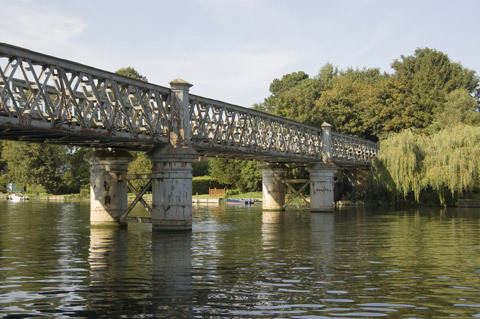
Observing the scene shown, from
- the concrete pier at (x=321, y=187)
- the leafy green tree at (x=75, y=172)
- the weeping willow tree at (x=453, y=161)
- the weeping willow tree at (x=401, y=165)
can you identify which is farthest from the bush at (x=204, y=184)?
the weeping willow tree at (x=453, y=161)

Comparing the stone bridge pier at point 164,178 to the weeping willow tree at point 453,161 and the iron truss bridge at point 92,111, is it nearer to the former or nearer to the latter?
the iron truss bridge at point 92,111

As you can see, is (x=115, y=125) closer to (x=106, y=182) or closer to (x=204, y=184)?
(x=106, y=182)

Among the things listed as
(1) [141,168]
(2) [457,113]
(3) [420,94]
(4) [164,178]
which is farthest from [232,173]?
(4) [164,178]

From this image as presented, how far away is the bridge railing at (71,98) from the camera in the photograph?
24.0 meters

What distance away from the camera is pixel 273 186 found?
63188 millimetres

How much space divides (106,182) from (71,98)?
10.7 meters

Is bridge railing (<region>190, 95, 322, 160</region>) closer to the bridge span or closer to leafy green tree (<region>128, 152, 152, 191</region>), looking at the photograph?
the bridge span

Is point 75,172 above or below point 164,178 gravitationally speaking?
above

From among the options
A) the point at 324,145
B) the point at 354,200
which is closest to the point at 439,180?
the point at 324,145

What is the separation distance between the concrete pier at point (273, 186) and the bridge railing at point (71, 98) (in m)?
28.7

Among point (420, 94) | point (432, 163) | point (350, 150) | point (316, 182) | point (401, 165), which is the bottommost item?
point (316, 182)

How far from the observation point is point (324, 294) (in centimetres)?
1583

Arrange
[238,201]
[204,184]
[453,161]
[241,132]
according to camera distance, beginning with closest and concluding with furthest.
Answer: [241,132], [453,161], [238,201], [204,184]

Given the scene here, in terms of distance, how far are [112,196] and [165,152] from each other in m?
5.41
